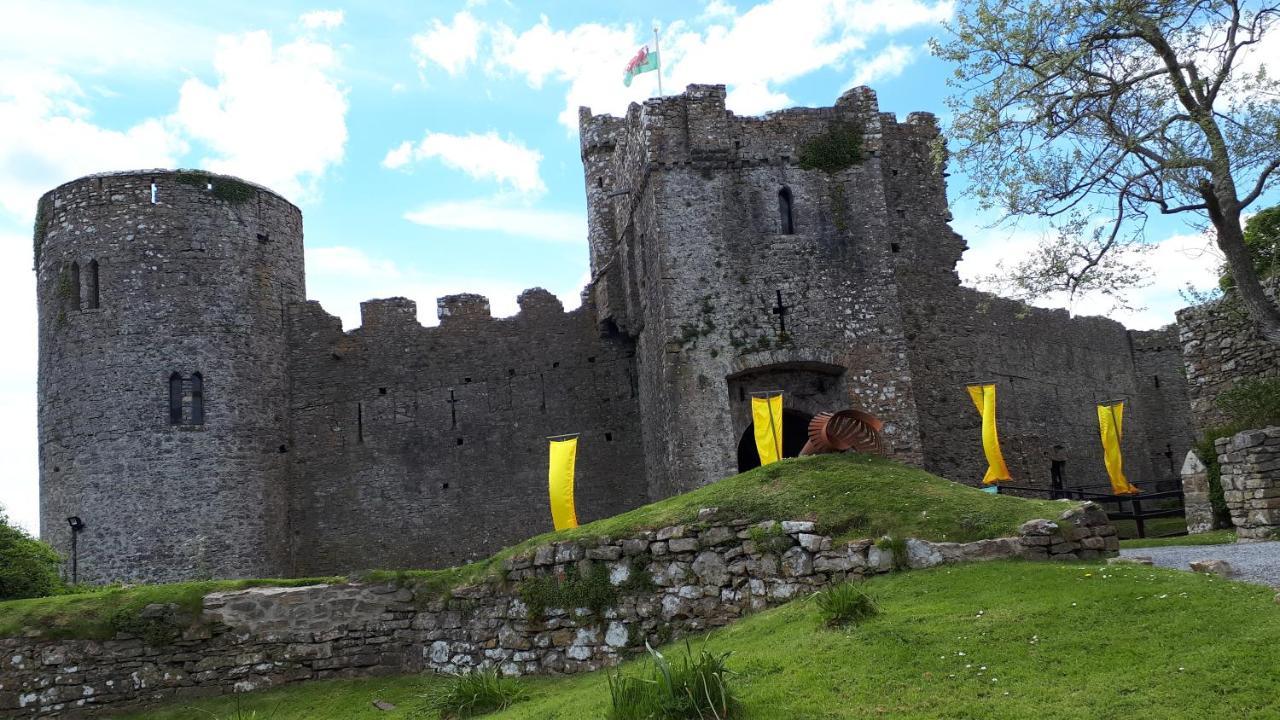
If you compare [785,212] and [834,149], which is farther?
[834,149]

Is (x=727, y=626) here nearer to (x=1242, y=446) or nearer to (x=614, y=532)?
(x=614, y=532)

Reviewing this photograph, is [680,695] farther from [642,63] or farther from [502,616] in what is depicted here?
[642,63]

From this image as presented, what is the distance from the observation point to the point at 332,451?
2608cm

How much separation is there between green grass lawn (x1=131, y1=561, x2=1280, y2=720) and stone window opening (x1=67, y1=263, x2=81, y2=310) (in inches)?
679

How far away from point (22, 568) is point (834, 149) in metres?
16.5

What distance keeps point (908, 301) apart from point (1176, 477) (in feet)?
35.9

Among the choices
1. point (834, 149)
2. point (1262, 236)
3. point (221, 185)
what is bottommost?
point (1262, 236)

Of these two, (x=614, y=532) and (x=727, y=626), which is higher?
(x=614, y=532)

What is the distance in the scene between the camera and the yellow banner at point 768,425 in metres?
20.3

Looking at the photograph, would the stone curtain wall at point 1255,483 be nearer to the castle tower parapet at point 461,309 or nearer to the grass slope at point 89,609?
the grass slope at point 89,609

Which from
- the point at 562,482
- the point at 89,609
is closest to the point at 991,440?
the point at 562,482

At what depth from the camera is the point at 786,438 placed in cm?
2378

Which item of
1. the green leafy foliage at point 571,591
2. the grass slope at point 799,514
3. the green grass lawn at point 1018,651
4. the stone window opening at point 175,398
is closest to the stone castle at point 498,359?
the stone window opening at point 175,398

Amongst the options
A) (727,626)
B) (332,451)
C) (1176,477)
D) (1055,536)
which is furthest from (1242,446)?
(332,451)
